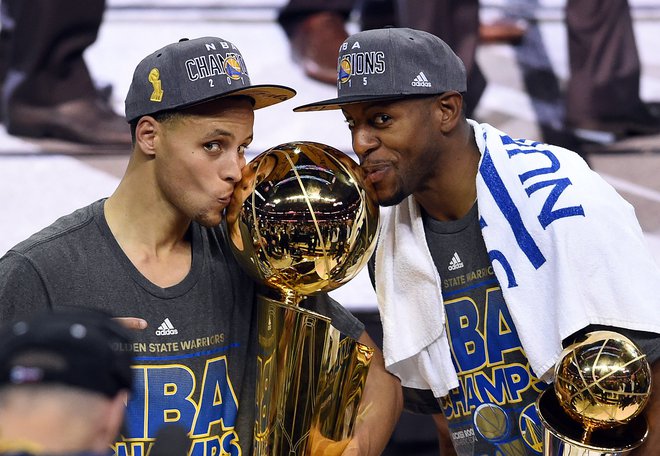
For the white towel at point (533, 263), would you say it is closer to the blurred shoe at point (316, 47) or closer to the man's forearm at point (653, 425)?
the man's forearm at point (653, 425)

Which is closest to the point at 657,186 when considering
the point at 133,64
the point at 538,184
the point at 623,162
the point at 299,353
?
the point at 623,162

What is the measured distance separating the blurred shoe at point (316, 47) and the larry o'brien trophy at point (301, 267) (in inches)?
64.6

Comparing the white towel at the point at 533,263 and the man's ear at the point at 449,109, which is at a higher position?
the man's ear at the point at 449,109

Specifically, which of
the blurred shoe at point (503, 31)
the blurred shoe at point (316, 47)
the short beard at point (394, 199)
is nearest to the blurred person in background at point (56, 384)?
the short beard at point (394, 199)

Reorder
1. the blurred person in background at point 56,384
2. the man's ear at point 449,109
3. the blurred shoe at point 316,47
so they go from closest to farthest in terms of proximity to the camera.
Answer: the blurred person in background at point 56,384 → the man's ear at point 449,109 → the blurred shoe at point 316,47

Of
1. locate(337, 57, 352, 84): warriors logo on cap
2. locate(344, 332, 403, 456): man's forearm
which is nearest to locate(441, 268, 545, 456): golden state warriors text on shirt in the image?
locate(344, 332, 403, 456): man's forearm

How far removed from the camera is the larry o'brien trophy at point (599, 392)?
186cm

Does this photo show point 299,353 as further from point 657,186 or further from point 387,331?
point 657,186

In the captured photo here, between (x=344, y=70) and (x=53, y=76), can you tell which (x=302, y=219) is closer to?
(x=344, y=70)

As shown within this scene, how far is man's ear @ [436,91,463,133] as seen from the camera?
7.50 ft

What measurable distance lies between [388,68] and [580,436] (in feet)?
2.71

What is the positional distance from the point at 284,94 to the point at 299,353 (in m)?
0.56

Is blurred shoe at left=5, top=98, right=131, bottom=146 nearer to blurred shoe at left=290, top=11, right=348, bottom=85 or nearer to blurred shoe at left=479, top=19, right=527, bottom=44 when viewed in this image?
blurred shoe at left=290, top=11, right=348, bottom=85

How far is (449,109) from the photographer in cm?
230
